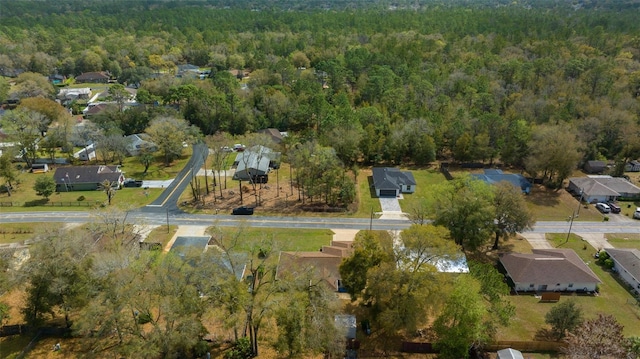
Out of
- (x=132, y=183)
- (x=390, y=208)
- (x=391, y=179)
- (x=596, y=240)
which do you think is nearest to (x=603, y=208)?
(x=596, y=240)

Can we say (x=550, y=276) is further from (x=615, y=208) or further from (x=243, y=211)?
(x=243, y=211)

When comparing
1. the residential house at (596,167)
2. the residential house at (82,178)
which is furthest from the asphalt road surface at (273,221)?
the residential house at (596,167)

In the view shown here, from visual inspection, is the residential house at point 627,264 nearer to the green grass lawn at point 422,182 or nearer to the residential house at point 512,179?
the residential house at point 512,179

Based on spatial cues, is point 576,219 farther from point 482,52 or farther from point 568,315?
point 482,52

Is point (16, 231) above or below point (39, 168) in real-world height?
below

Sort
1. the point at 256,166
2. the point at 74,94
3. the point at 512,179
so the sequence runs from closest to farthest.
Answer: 1. the point at 512,179
2. the point at 256,166
3. the point at 74,94

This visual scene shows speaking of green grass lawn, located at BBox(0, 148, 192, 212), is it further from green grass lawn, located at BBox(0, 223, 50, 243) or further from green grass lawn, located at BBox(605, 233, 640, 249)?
green grass lawn, located at BBox(605, 233, 640, 249)
